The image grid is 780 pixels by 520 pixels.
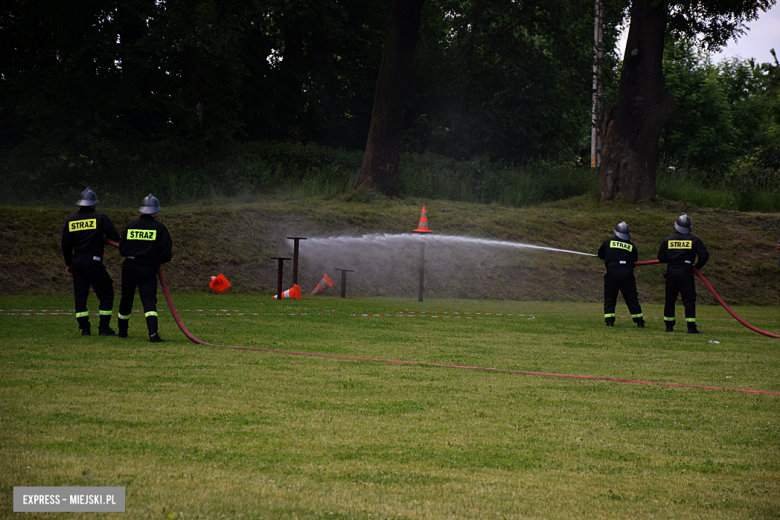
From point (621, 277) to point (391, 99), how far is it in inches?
501

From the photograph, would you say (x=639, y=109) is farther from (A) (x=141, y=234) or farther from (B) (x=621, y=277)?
(A) (x=141, y=234)

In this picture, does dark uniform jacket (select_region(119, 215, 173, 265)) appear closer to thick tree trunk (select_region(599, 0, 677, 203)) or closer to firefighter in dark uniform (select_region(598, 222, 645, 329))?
firefighter in dark uniform (select_region(598, 222, 645, 329))

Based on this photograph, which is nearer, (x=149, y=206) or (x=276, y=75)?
(x=149, y=206)

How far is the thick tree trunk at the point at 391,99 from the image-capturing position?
23.4 m

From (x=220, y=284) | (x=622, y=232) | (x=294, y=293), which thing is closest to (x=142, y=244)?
(x=294, y=293)

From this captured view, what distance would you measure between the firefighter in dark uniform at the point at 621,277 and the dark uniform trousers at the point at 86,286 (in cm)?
826

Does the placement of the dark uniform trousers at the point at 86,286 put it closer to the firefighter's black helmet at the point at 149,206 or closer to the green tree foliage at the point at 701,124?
the firefighter's black helmet at the point at 149,206

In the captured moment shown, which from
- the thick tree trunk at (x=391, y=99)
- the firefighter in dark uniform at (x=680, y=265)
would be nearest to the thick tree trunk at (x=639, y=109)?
the thick tree trunk at (x=391, y=99)

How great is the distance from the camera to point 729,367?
816 centimetres

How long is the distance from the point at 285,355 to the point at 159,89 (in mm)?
21911

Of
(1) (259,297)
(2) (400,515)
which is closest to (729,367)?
(2) (400,515)

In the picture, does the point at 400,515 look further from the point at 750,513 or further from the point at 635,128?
the point at 635,128

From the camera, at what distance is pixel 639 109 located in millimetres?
23578

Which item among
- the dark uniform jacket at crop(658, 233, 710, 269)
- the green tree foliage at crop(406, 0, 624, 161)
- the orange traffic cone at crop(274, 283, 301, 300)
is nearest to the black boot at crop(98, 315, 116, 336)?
the orange traffic cone at crop(274, 283, 301, 300)
